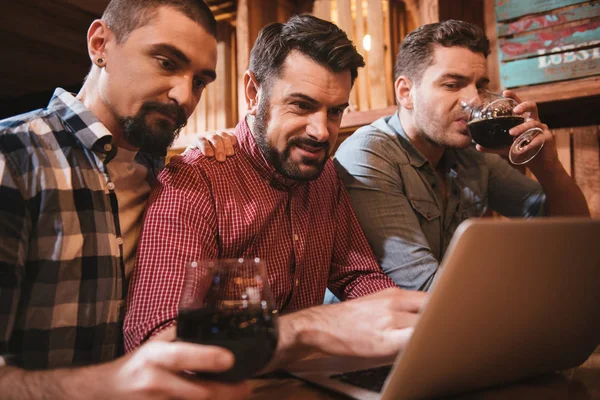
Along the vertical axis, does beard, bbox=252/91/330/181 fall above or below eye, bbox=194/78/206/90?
below

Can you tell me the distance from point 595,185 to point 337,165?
1129mm

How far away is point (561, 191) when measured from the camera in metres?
1.80

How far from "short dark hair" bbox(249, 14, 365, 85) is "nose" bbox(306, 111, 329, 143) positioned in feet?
0.45

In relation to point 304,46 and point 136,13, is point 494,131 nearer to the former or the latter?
point 304,46

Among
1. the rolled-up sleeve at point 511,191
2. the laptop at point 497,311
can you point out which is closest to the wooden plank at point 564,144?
the rolled-up sleeve at point 511,191

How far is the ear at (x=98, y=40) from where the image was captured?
1.29 m

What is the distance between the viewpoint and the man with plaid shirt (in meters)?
0.60

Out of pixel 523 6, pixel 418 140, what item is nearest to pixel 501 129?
pixel 418 140

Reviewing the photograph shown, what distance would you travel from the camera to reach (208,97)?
2500mm

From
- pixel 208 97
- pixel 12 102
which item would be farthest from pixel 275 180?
pixel 12 102

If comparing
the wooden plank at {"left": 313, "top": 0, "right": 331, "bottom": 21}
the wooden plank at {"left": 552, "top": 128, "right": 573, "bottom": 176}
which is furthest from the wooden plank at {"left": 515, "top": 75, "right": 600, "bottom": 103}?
the wooden plank at {"left": 313, "top": 0, "right": 331, "bottom": 21}

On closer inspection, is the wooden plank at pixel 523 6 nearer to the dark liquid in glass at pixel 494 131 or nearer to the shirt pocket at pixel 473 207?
the dark liquid in glass at pixel 494 131

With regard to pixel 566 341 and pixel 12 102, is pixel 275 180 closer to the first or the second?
pixel 566 341

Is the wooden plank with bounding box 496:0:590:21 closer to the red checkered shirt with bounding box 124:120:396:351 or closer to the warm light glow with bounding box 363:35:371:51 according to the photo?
the warm light glow with bounding box 363:35:371:51
